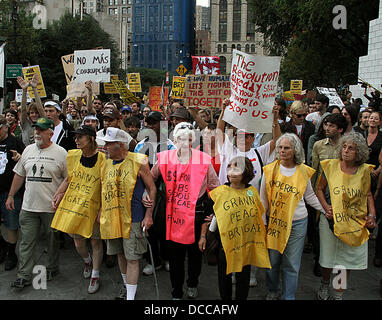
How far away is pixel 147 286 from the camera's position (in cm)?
469

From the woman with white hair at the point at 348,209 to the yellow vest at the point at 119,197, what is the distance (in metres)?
1.99

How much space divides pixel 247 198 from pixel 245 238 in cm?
38

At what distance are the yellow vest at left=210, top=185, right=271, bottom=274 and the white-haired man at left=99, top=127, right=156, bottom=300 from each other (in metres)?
0.80

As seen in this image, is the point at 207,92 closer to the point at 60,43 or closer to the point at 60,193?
the point at 60,193

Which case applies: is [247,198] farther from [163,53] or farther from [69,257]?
[163,53]

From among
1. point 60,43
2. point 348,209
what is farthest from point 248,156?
point 60,43

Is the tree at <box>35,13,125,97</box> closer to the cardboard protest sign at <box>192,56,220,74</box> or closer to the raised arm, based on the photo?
the cardboard protest sign at <box>192,56,220,74</box>

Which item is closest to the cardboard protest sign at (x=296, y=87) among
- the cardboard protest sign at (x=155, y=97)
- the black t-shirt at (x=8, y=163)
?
the cardboard protest sign at (x=155, y=97)

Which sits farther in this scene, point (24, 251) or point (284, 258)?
point (24, 251)

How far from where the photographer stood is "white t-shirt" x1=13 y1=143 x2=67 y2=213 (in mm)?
4562

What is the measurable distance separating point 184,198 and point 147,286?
1383 mm

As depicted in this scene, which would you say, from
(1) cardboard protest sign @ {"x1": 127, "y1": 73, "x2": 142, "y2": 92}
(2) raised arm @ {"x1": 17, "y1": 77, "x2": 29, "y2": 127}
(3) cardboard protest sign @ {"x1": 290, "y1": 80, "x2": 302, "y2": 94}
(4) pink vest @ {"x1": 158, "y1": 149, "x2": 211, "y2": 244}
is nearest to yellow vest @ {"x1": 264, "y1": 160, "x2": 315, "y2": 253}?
(4) pink vest @ {"x1": 158, "y1": 149, "x2": 211, "y2": 244}

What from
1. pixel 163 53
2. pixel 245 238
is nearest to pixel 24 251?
pixel 245 238
